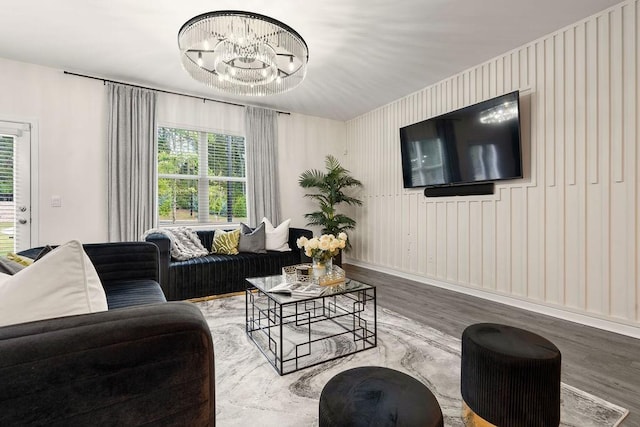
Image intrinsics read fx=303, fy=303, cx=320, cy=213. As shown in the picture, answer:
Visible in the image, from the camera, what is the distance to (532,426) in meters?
1.20

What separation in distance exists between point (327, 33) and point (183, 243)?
2.73 metres

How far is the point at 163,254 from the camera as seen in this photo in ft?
9.94

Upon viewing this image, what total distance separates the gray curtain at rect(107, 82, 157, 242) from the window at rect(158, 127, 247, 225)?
0.23 m

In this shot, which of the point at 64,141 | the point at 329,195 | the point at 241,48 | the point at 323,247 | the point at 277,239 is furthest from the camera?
the point at 329,195

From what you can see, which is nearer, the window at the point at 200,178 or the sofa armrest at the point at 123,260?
the sofa armrest at the point at 123,260

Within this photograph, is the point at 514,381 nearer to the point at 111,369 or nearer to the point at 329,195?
the point at 111,369

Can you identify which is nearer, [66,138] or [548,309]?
[548,309]

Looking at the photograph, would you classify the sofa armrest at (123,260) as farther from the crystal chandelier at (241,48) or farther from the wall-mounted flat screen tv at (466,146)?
the wall-mounted flat screen tv at (466,146)

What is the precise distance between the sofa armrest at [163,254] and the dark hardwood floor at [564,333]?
222cm

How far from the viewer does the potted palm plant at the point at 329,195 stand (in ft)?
16.2

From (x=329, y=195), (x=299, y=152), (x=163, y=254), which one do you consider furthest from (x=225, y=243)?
(x=299, y=152)

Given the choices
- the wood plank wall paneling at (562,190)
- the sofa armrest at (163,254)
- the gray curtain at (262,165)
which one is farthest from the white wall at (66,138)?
the wood plank wall paneling at (562,190)

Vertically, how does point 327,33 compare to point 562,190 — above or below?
above

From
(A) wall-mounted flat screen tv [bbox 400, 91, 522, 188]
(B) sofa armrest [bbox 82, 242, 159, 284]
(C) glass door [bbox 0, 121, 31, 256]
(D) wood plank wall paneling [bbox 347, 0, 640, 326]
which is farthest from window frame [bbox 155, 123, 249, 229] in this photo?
(D) wood plank wall paneling [bbox 347, 0, 640, 326]
